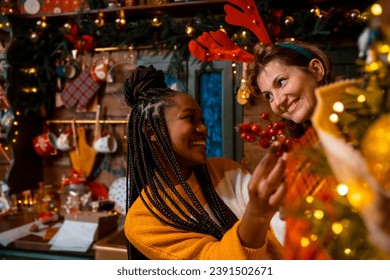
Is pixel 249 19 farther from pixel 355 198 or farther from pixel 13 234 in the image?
pixel 13 234

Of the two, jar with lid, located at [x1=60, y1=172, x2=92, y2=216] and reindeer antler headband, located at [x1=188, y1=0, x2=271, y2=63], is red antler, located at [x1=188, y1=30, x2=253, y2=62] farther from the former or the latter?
jar with lid, located at [x1=60, y1=172, x2=92, y2=216]

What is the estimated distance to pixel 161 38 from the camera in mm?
736

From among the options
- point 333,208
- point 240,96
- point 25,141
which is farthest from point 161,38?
point 25,141

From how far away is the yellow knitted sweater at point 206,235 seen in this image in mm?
445

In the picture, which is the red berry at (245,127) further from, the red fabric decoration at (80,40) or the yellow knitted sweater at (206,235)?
the red fabric decoration at (80,40)

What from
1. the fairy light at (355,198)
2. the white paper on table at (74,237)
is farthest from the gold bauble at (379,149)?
the white paper on table at (74,237)

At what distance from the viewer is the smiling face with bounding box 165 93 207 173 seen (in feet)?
1.69

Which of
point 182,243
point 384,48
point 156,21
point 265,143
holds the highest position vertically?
point 156,21

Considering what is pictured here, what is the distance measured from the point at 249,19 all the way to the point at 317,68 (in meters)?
0.13

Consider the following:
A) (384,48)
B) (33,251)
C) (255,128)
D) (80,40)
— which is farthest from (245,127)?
(33,251)

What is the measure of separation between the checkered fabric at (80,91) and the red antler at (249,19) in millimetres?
432

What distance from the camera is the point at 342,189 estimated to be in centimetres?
38

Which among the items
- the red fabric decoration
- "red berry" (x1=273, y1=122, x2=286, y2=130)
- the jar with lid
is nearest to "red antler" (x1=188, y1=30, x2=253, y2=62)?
"red berry" (x1=273, y1=122, x2=286, y2=130)

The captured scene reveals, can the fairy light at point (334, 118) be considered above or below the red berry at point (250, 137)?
above
